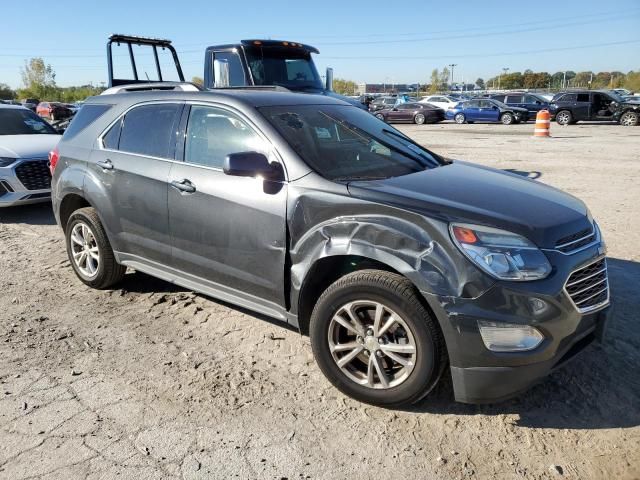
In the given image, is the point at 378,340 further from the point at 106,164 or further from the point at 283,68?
the point at 283,68

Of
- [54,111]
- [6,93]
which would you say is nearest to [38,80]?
[6,93]

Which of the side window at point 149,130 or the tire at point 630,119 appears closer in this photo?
the side window at point 149,130

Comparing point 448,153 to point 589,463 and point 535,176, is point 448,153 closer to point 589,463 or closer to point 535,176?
point 535,176

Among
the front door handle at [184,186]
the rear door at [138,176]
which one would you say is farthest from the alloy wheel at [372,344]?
the rear door at [138,176]

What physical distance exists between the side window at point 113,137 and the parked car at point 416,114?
91.9ft

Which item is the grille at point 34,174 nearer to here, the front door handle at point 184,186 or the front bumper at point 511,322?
the front door handle at point 184,186

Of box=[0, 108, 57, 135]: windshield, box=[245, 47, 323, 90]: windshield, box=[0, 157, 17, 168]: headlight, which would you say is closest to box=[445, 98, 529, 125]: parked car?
box=[245, 47, 323, 90]: windshield

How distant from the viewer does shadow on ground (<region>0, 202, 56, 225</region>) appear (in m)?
7.84

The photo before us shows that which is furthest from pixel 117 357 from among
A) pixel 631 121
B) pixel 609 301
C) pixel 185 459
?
pixel 631 121

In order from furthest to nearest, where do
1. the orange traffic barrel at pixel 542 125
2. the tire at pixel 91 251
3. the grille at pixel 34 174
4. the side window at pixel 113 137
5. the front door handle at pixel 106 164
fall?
the orange traffic barrel at pixel 542 125, the grille at pixel 34 174, the tire at pixel 91 251, the side window at pixel 113 137, the front door handle at pixel 106 164

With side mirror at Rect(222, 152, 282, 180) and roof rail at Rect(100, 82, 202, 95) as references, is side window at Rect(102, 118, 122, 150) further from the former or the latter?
side mirror at Rect(222, 152, 282, 180)

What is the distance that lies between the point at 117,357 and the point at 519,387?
266 centimetres

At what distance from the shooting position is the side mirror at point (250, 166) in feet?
10.8

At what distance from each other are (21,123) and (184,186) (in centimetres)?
728
